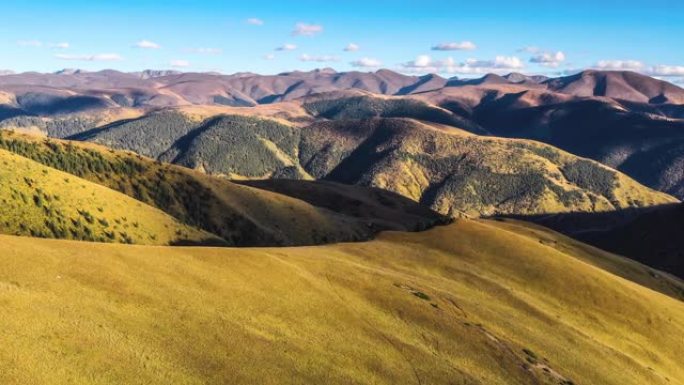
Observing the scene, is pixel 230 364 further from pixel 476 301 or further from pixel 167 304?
pixel 476 301

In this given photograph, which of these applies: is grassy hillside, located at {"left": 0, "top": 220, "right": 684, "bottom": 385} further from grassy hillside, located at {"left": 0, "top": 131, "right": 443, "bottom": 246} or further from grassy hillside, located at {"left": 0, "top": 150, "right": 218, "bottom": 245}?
grassy hillside, located at {"left": 0, "top": 131, "right": 443, "bottom": 246}

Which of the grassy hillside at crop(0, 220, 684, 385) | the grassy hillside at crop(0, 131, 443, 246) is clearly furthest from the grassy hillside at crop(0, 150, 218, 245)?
the grassy hillside at crop(0, 220, 684, 385)

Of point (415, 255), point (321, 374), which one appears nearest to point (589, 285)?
point (415, 255)

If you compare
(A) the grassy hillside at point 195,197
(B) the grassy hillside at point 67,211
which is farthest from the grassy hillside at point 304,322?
(A) the grassy hillside at point 195,197

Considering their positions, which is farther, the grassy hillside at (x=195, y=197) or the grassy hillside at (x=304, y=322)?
the grassy hillside at (x=195, y=197)

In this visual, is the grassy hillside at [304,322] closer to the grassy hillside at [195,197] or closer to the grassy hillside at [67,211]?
the grassy hillside at [67,211]
